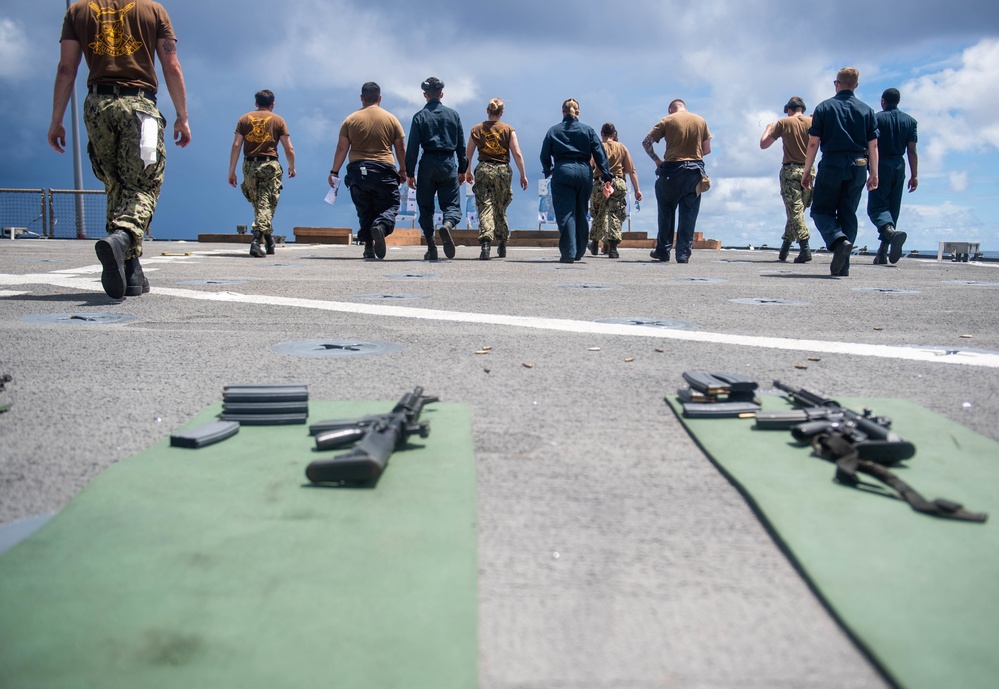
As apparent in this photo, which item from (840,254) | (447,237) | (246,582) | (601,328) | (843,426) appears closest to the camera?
(246,582)

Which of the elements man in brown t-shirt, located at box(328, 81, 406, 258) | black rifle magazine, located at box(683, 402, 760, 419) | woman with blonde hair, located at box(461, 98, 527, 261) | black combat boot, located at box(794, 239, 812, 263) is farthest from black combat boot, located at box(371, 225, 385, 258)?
black rifle magazine, located at box(683, 402, 760, 419)

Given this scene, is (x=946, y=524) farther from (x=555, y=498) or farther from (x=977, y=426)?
(x=977, y=426)

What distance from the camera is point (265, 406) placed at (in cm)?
301

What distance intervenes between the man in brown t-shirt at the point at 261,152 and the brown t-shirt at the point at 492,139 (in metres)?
2.93

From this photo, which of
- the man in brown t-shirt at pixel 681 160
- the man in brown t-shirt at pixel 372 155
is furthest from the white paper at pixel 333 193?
the man in brown t-shirt at pixel 681 160

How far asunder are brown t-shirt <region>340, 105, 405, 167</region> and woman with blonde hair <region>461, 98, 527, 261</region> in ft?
3.75

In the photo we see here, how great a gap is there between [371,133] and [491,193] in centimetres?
197

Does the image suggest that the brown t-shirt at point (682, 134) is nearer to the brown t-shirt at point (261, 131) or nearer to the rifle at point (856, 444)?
the brown t-shirt at point (261, 131)

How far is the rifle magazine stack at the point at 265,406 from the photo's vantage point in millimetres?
2977

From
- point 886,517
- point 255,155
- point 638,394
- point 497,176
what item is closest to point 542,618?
point 886,517

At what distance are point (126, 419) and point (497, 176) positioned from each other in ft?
35.2

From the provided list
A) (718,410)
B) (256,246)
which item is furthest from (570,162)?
(718,410)

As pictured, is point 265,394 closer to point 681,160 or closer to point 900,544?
point 900,544

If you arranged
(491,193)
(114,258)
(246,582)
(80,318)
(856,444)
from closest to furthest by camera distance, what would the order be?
1. (246,582)
2. (856,444)
3. (80,318)
4. (114,258)
5. (491,193)
